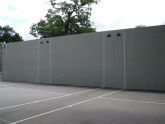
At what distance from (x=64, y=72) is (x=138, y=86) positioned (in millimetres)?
5500

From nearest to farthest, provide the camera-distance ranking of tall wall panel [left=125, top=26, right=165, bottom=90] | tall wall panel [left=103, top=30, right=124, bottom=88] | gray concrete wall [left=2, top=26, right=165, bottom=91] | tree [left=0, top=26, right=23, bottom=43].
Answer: tall wall panel [left=125, top=26, right=165, bottom=90], gray concrete wall [left=2, top=26, right=165, bottom=91], tall wall panel [left=103, top=30, right=124, bottom=88], tree [left=0, top=26, right=23, bottom=43]

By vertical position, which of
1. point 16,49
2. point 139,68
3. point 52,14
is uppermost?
point 52,14

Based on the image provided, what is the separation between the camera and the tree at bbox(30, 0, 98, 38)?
110 feet

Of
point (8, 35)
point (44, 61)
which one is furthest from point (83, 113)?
point (8, 35)

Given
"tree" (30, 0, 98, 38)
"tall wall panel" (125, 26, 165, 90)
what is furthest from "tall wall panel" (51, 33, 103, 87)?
"tree" (30, 0, 98, 38)

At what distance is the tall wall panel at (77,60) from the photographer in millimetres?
15141

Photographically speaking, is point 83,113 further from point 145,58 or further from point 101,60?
point 101,60

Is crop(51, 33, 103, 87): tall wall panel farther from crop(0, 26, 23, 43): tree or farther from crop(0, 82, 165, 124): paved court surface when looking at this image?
crop(0, 26, 23, 43): tree

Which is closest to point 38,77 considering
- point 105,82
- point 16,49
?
point 16,49

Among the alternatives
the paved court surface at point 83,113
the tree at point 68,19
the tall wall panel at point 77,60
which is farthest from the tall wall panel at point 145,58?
the tree at point 68,19

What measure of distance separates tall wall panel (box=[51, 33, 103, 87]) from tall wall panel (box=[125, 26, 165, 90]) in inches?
77.6

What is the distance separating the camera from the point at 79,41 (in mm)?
16156

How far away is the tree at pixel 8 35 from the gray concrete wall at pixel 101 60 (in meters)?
40.5

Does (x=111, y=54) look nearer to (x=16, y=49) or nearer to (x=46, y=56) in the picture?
(x=46, y=56)
